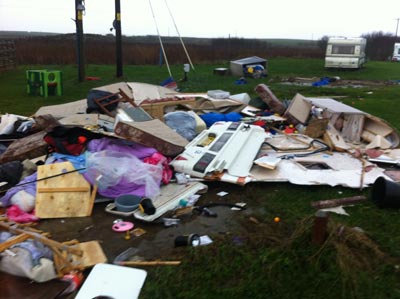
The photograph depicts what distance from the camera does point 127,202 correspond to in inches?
162

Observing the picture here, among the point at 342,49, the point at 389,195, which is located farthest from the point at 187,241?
the point at 342,49

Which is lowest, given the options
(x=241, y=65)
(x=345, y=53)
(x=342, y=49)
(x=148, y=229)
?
(x=148, y=229)

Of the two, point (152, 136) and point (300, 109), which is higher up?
point (300, 109)

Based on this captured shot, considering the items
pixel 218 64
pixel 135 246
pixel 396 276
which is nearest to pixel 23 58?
pixel 218 64

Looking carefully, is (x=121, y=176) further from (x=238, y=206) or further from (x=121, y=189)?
(x=238, y=206)

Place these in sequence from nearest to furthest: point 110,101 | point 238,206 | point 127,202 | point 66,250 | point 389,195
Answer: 1. point 66,250
2. point 389,195
3. point 127,202
4. point 238,206
5. point 110,101

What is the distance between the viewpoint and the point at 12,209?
4.04 meters

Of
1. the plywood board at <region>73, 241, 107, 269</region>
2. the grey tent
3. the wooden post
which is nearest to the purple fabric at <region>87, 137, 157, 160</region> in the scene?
the plywood board at <region>73, 241, 107, 269</region>

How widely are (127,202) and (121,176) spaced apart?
0.37 m

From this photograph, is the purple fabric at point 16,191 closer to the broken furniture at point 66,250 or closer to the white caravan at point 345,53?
the broken furniture at point 66,250

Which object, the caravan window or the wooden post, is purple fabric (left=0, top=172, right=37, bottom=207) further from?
the caravan window

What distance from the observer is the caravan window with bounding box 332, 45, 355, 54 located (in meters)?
22.1

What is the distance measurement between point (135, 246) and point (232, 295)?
1.10 metres

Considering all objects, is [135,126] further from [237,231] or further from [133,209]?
[237,231]
